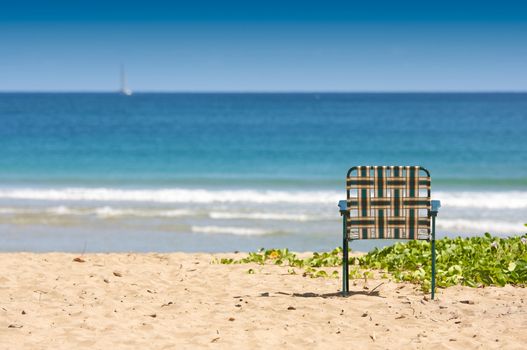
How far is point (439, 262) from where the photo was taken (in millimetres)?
8445

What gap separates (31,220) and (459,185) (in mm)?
13533

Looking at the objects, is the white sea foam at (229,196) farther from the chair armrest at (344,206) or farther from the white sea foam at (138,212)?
the chair armrest at (344,206)

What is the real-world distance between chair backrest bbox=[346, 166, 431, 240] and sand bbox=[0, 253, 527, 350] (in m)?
0.69

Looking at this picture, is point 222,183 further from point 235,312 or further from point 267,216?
point 235,312

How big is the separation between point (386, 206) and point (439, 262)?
75.0 inches

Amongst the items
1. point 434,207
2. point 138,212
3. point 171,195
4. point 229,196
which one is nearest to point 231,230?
point 138,212

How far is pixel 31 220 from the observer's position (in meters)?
15.2

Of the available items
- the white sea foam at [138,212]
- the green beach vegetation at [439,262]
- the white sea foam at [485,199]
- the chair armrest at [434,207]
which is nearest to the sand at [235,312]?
the green beach vegetation at [439,262]

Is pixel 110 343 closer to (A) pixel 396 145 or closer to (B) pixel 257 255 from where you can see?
(B) pixel 257 255

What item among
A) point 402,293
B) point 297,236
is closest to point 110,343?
point 402,293

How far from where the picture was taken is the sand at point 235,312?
566 cm

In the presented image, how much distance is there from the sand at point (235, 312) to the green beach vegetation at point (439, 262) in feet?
0.82

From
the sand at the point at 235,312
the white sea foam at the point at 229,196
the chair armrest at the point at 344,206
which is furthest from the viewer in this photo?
the white sea foam at the point at 229,196

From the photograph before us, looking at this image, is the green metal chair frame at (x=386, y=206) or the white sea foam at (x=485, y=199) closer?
the green metal chair frame at (x=386, y=206)
